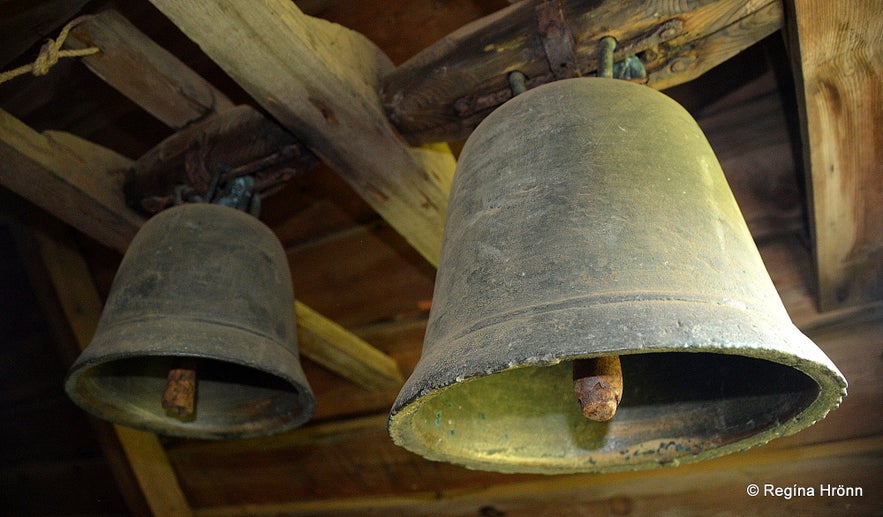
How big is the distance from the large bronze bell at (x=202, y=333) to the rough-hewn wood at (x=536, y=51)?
1.13 ft

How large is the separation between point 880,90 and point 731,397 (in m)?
0.47

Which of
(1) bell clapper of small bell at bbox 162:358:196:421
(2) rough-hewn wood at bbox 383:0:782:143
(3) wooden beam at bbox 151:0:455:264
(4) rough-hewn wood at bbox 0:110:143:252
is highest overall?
(2) rough-hewn wood at bbox 383:0:782:143

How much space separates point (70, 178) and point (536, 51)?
93cm

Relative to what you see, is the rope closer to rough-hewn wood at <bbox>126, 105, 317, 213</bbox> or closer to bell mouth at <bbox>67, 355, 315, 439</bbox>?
rough-hewn wood at <bbox>126, 105, 317, 213</bbox>

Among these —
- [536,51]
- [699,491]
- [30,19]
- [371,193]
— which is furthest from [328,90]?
[699,491]

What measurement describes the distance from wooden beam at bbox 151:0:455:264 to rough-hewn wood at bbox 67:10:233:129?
34cm

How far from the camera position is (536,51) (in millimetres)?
992

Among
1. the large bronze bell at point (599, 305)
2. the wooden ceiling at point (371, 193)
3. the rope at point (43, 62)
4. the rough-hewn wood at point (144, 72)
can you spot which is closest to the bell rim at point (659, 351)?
the large bronze bell at point (599, 305)

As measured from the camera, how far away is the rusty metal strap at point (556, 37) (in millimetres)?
962

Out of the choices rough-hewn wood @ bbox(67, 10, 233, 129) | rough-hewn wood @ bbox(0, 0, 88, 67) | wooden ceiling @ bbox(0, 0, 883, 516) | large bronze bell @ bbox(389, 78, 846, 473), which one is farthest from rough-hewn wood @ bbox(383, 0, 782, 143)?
rough-hewn wood @ bbox(0, 0, 88, 67)

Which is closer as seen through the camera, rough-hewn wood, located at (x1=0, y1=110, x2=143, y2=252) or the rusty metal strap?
the rusty metal strap

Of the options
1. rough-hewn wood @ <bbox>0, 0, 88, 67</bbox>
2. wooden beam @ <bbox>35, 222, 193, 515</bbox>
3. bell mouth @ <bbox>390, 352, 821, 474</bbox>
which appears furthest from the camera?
wooden beam @ <bbox>35, 222, 193, 515</bbox>

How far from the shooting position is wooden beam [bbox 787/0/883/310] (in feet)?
2.81

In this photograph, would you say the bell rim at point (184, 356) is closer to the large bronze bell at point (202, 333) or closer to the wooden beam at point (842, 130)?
the large bronze bell at point (202, 333)
